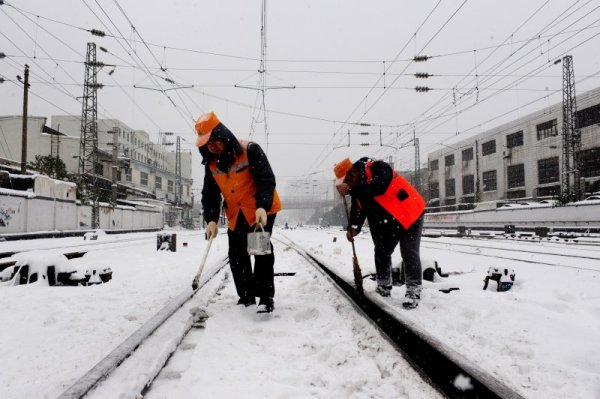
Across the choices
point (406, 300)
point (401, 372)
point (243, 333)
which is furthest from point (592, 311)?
point (243, 333)

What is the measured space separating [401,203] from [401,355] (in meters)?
1.71

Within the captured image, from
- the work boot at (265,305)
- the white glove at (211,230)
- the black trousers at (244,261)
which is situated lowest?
the work boot at (265,305)

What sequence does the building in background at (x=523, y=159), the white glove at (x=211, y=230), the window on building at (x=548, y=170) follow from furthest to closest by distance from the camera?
the window on building at (x=548, y=170) → the building in background at (x=523, y=159) → the white glove at (x=211, y=230)

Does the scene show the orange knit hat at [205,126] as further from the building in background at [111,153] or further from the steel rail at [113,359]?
the building in background at [111,153]

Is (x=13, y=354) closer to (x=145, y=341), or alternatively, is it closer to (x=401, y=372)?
(x=145, y=341)

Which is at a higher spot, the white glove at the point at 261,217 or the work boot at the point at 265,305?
the white glove at the point at 261,217

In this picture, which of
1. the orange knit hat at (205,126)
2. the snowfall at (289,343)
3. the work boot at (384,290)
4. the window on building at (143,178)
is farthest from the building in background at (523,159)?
the window on building at (143,178)

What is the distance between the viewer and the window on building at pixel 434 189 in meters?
52.2

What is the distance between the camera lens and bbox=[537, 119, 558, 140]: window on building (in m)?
34.2

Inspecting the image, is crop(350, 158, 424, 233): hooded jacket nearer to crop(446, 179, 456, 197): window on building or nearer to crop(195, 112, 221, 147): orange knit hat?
crop(195, 112, 221, 147): orange knit hat

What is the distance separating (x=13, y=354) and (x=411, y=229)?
A: 324cm

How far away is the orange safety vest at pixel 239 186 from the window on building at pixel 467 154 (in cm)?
4645

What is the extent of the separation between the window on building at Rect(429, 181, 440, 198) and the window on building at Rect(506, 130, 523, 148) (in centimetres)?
1354

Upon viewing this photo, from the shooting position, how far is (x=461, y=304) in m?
3.59
